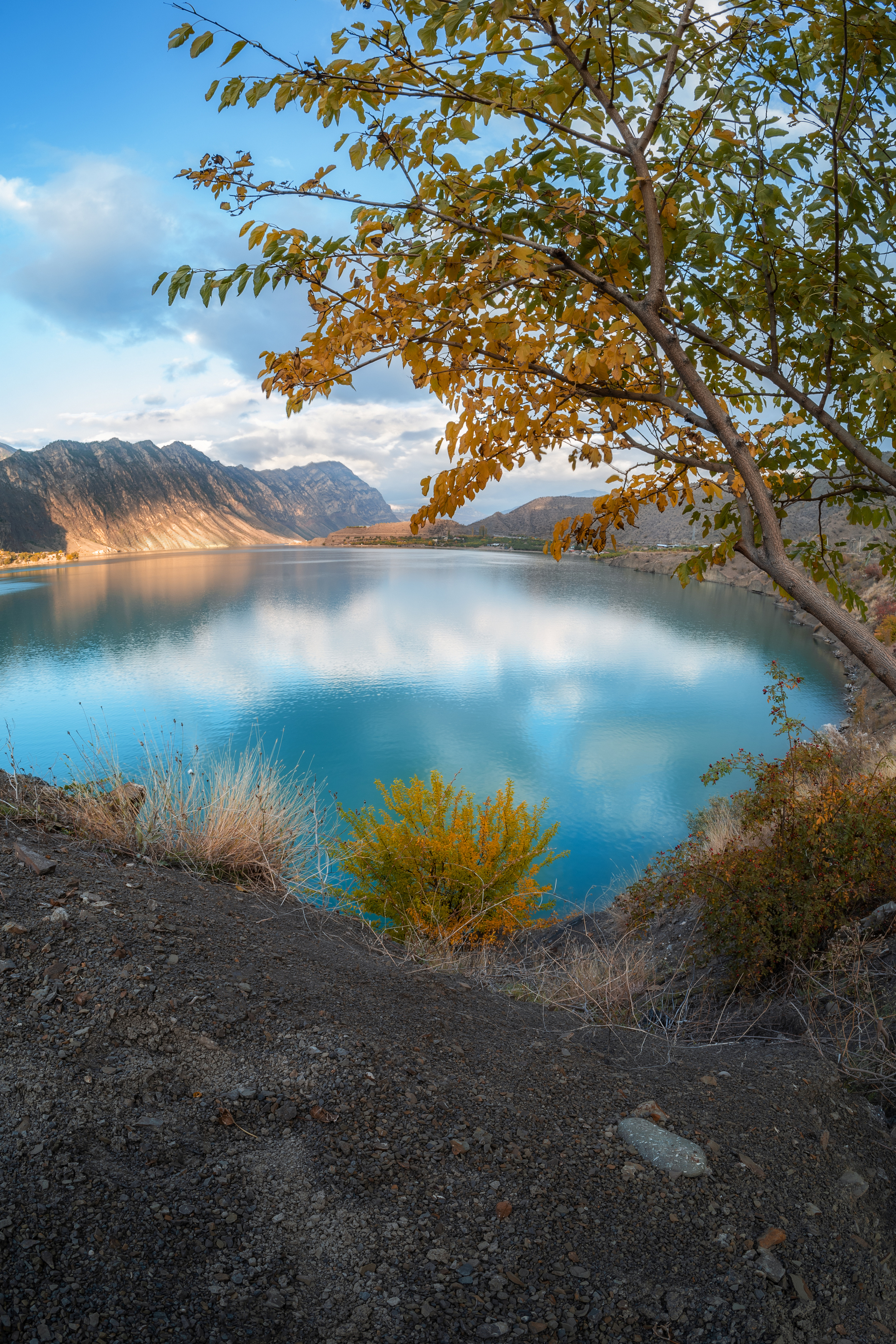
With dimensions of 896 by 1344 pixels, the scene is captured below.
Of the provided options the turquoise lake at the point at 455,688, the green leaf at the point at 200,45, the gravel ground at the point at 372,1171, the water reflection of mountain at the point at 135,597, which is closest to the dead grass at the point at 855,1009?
the gravel ground at the point at 372,1171

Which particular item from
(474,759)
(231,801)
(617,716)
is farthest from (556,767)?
(231,801)

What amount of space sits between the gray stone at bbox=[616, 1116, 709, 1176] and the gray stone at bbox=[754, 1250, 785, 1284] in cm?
24

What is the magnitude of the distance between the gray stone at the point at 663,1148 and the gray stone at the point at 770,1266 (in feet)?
0.80

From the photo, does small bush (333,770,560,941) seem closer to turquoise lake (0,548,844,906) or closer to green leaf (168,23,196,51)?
turquoise lake (0,548,844,906)

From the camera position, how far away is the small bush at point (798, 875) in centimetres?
423

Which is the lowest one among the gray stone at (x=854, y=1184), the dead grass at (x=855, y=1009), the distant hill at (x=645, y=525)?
the dead grass at (x=855, y=1009)

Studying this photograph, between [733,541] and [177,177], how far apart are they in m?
2.43

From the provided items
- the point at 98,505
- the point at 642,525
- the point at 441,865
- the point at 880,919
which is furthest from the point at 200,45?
the point at 98,505

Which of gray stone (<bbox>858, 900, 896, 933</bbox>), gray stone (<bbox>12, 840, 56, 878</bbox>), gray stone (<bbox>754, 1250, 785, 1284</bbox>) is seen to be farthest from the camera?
gray stone (<bbox>858, 900, 896, 933</bbox>)

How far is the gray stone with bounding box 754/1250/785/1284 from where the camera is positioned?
5.86 ft

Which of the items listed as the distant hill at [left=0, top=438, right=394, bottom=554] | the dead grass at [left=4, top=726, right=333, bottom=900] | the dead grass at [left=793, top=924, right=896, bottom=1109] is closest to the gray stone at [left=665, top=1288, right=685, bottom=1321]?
the dead grass at [left=793, top=924, right=896, bottom=1109]

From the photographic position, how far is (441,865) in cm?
698

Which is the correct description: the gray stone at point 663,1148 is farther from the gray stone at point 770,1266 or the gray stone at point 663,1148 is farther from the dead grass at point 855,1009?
the dead grass at point 855,1009

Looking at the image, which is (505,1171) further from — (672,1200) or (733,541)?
(733,541)
